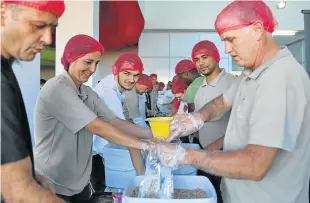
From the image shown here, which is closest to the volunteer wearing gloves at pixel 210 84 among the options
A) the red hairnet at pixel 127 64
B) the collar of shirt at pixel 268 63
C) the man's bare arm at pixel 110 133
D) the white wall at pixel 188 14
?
the red hairnet at pixel 127 64

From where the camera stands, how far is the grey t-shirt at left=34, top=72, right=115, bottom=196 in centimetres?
126

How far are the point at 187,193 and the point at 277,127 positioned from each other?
1.35ft

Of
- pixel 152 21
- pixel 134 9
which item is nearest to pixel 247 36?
pixel 134 9

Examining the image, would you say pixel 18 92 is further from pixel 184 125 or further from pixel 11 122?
pixel 184 125

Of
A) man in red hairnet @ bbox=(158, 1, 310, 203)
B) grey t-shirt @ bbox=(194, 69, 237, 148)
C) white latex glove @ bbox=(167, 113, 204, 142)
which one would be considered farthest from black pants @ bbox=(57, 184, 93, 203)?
grey t-shirt @ bbox=(194, 69, 237, 148)

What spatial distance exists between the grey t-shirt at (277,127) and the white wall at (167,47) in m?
6.02

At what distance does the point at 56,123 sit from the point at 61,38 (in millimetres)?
1701

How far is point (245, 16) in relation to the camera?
910 mm

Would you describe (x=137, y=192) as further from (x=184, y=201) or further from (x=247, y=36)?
(x=247, y=36)

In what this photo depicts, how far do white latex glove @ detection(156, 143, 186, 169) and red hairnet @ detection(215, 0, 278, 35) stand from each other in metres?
0.37

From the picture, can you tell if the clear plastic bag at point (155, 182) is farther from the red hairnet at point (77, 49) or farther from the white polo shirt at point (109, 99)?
the white polo shirt at point (109, 99)

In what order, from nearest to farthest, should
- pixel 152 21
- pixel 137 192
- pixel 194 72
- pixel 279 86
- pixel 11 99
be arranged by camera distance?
pixel 11 99, pixel 279 86, pixel 137 192, pixel 194 72, pixel 152 21

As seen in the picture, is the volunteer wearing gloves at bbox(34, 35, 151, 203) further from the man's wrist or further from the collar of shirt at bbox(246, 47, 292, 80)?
the collar of shirt at bbox(246, 47, 292, 80)

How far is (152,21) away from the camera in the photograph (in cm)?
669
